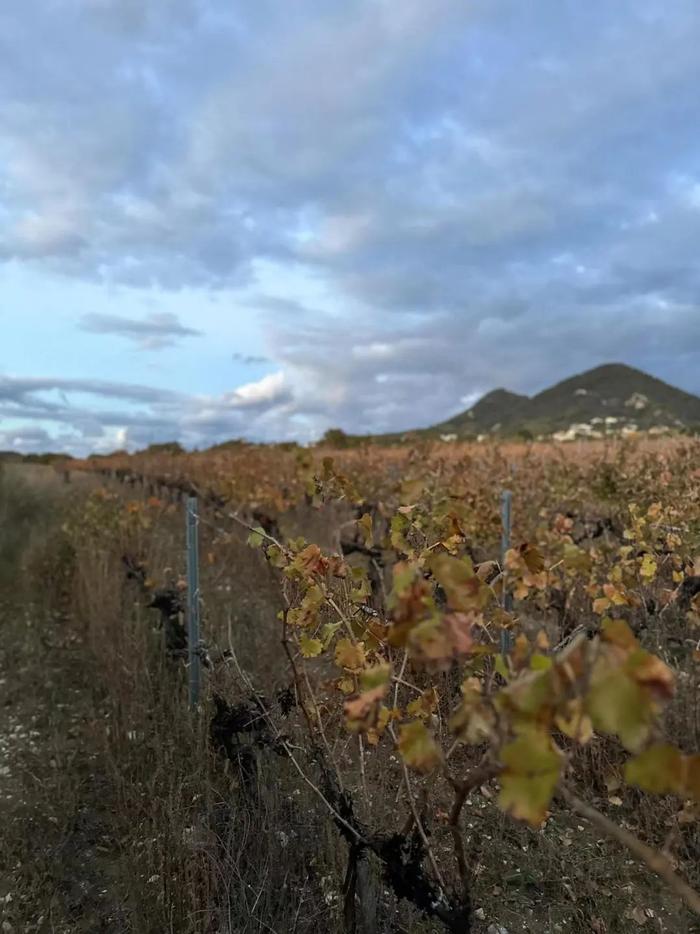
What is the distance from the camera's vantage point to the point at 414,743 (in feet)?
3.72

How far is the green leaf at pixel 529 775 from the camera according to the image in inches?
33.0

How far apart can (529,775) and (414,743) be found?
31 cm

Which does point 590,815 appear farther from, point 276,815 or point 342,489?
point 276,815

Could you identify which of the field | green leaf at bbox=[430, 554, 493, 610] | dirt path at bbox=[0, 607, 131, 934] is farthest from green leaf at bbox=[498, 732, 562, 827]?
dirt path at bbox=[0, 607, 131, 934]

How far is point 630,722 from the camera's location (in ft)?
2.63

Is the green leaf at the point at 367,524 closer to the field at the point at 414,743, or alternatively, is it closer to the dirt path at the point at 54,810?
the field at the point at 414,743

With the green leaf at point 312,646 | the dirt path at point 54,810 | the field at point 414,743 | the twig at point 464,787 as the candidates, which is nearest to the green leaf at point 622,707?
the field at point 414,743

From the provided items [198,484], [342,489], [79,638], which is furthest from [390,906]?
[198,484]

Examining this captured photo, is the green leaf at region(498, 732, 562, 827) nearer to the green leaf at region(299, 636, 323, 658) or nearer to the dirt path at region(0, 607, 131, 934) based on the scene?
the green leaf at region(299, 636, 323, 658)

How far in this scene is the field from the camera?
961 millimetres

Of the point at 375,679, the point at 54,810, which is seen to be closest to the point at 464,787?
the point at 375,679

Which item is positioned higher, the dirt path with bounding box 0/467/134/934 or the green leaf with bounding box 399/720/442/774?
the green leaf with bounding box 399/720/442/774

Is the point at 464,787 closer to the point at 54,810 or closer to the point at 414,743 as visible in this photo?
the point at 414,743

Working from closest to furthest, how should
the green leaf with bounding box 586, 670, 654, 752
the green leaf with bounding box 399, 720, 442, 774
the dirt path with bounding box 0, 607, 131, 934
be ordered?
the green leaf with bounding box 586, 670, 654, 752 < the green leaf with bounding box 399, 720, 442, 774 < the dirt path with bounding box 0, 607, 131, 934
